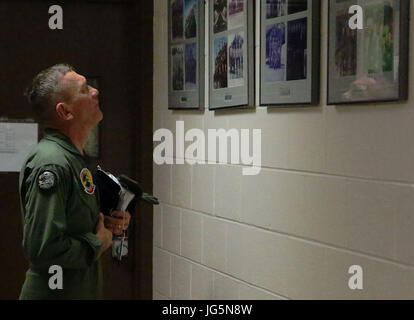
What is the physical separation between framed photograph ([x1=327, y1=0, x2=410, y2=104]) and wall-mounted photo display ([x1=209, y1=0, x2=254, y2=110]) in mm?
566

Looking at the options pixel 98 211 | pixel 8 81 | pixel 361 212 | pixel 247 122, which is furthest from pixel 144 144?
pixel 361 212

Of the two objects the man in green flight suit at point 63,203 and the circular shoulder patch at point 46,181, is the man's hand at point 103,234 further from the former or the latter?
the circular shoulder patch at point 46,181

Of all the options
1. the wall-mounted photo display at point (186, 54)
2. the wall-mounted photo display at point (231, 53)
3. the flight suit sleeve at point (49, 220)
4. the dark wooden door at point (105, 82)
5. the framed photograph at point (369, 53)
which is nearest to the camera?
the framed photograph at point (369, 53)

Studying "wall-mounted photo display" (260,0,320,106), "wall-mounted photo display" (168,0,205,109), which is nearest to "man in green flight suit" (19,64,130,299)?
"wall-mounted photo display" (260,0,320,106)

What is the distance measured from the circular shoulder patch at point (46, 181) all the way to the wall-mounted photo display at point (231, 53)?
2.97 feet

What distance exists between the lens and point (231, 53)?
3107 millimetres

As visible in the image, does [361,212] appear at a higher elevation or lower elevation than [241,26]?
lower

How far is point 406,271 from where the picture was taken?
215cm

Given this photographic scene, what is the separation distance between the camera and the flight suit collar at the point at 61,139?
2582 millimetres

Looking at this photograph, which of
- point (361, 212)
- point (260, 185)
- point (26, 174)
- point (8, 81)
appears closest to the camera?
point (361, 212)

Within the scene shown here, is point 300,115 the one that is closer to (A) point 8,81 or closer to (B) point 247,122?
(B) point 247,122

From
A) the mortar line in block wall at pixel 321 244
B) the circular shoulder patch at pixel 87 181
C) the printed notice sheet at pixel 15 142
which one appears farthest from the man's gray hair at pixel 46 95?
the printed notice sheet at pixel 15 142
